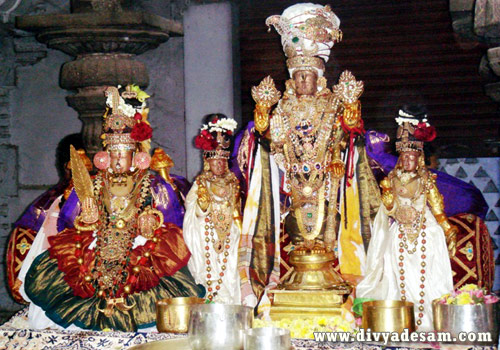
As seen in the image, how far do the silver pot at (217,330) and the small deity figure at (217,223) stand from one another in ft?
6.79

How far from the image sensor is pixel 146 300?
4691 mm

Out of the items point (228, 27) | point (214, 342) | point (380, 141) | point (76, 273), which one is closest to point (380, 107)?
point (228, 27)

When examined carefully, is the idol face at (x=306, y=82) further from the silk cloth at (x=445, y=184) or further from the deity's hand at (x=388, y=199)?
the deity's hand at (x=388, y=199)

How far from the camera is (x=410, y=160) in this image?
4.48 m

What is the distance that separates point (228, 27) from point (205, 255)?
2620 millimetres

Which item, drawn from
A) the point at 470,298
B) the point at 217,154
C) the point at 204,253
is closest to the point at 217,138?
the point at 217,154

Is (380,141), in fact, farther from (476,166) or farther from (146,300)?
(476,166)

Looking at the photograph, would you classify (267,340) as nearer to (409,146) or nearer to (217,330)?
(217,330)

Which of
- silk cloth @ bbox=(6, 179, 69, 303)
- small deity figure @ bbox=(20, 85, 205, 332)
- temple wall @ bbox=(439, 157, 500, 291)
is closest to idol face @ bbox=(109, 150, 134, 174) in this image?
small deity figure @ bbox=(20, 85, 205, 332)

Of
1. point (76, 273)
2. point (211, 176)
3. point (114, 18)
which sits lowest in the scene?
point (76, 273)

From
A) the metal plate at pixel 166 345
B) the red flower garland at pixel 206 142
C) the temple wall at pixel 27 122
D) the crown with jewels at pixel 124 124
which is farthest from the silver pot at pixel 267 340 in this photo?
A: the temple wall at pixel 27 122

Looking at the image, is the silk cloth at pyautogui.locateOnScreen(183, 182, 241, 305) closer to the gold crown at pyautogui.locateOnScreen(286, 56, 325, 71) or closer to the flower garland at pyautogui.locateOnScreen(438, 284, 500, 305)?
the gold crown at pyautogui.locateOnScreen(286, 56, 325, 71)

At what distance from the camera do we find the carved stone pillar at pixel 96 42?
227 inches

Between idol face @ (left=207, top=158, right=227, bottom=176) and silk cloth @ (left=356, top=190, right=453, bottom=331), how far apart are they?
926mm
